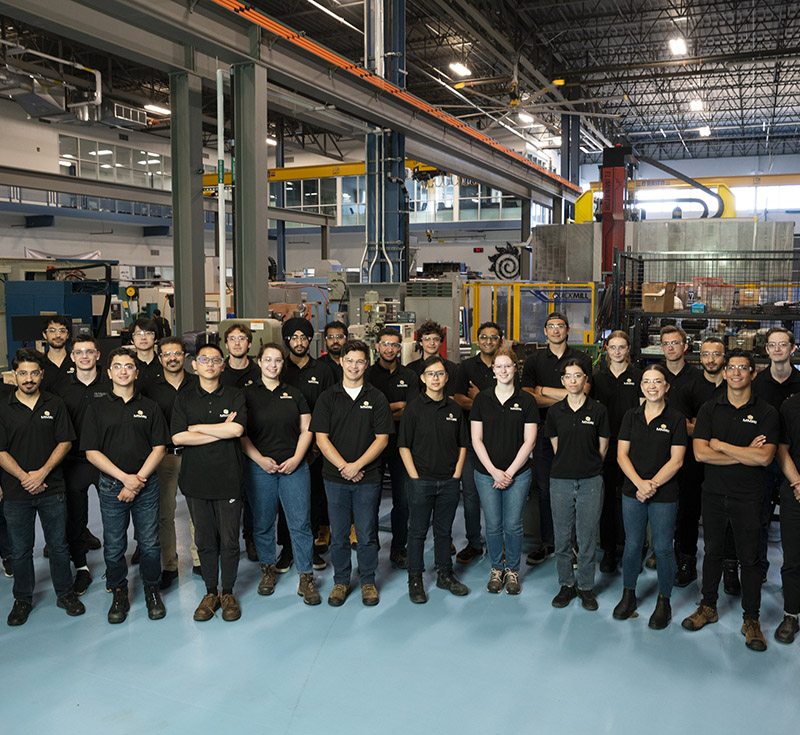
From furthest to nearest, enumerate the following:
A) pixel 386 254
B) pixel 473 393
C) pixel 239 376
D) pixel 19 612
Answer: pixel 386 254, pixel 473 393, pixel 239 376, pixel 19 612

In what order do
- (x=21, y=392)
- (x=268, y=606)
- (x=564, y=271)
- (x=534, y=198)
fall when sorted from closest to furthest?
(x=21, y=392) → (x=268, y=606) → (x=564, y=271) → (x=534, y=198)

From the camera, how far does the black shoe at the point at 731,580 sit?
15.0 feet

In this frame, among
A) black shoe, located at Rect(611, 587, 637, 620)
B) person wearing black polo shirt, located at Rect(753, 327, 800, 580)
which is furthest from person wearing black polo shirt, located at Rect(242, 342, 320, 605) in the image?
person wearing black polo shirt, located at Rect(753, 327, 800, 580)

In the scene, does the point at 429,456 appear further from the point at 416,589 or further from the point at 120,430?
the point at 120,430

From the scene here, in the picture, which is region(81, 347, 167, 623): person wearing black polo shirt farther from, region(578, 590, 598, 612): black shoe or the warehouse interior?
region(578, 590, 598, 612): black shoe

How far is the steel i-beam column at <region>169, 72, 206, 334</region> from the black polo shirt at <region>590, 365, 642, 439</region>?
493 cm

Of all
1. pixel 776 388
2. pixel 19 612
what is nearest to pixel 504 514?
pixel 776 388

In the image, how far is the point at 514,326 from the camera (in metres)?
10.9

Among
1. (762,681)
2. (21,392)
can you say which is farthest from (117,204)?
(762,681)

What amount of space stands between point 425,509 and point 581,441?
3.67 feet

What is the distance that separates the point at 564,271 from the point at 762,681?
10780 millimetres

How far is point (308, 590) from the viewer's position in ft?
14.6

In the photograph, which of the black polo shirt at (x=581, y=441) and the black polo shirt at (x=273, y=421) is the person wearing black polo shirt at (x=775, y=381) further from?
the black polo shirt at (x=273, y=421)

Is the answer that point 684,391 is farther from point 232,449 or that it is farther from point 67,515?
point 67,515
